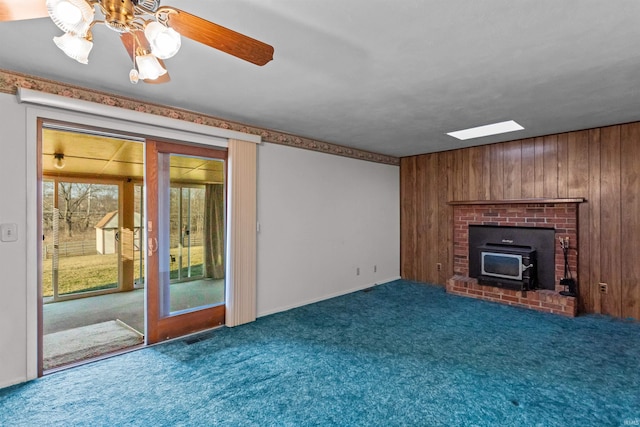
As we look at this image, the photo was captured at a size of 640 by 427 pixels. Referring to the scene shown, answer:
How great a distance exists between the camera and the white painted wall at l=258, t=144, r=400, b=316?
416 centimetres

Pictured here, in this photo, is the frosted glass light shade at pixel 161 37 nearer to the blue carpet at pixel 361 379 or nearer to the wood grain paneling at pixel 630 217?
the blue carpet at pixel 361 379

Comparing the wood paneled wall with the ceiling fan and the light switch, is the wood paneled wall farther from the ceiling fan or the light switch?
the light switch

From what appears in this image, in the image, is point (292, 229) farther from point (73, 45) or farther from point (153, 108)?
point (73, 45)

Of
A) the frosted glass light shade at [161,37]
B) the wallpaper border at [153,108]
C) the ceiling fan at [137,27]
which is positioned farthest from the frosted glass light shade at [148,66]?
the wallpaper border at [153,108]

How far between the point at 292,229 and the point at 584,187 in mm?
3922

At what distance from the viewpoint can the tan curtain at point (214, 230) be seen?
3895 mm

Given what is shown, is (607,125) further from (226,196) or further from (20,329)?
(20,329)

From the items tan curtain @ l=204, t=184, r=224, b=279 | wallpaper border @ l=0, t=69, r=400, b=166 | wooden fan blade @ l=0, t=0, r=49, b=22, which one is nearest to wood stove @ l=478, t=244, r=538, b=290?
wallpaper border @ l=0, t=69, r=400, b=166

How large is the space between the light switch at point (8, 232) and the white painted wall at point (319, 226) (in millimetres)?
2246

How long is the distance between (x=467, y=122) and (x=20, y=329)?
471 centimetres

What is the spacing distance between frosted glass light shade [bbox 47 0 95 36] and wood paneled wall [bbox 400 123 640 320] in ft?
17.2

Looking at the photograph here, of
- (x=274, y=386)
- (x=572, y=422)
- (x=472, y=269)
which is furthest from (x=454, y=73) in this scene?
(x=472, y=269)

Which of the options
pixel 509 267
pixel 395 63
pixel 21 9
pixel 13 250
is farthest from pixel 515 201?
pixel 13 250

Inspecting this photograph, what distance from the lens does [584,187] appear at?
13.9 feet
